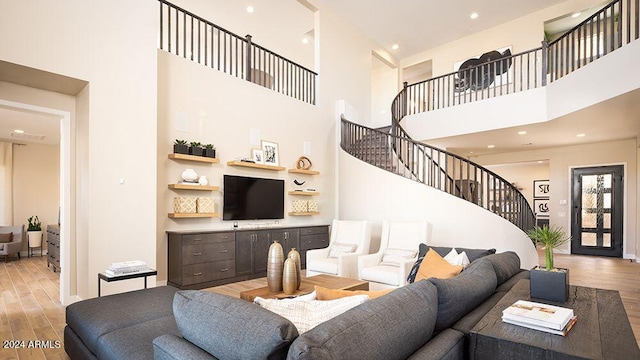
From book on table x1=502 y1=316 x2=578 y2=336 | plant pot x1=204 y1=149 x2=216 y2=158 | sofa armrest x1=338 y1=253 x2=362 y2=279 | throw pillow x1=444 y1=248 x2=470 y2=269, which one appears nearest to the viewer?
book on table x1=502 y1=316 x2=578 y2=336

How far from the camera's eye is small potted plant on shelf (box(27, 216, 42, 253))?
7.77 metres

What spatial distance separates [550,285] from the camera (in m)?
1.82

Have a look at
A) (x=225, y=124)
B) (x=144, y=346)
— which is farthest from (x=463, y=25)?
(x=144, y=346)

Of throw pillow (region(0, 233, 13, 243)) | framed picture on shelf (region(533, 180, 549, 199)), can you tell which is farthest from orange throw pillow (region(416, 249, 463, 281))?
framed picture on shelf (region(533, 180, 549, 199))

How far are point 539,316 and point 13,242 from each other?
9.40m

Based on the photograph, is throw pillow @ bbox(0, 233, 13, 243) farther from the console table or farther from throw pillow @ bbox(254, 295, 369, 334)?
the console table

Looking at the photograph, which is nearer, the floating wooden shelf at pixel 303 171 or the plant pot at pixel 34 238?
the floating wooden shelf at pixel 303 171

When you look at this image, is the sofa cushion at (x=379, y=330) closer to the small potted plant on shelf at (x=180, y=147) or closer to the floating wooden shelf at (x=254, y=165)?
the small potted plant on shelf at (x=180, y=147)

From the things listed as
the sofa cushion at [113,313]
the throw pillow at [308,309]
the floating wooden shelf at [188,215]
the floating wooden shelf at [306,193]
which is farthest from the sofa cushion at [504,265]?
the floating wooden shelf at [306,193]

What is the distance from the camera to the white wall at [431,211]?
225 inches

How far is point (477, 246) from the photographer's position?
18.8ft

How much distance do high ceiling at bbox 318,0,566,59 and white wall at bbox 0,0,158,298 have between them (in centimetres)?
495

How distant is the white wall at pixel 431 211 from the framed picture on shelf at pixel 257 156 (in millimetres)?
2156

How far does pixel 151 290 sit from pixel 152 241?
1521 millimetres
